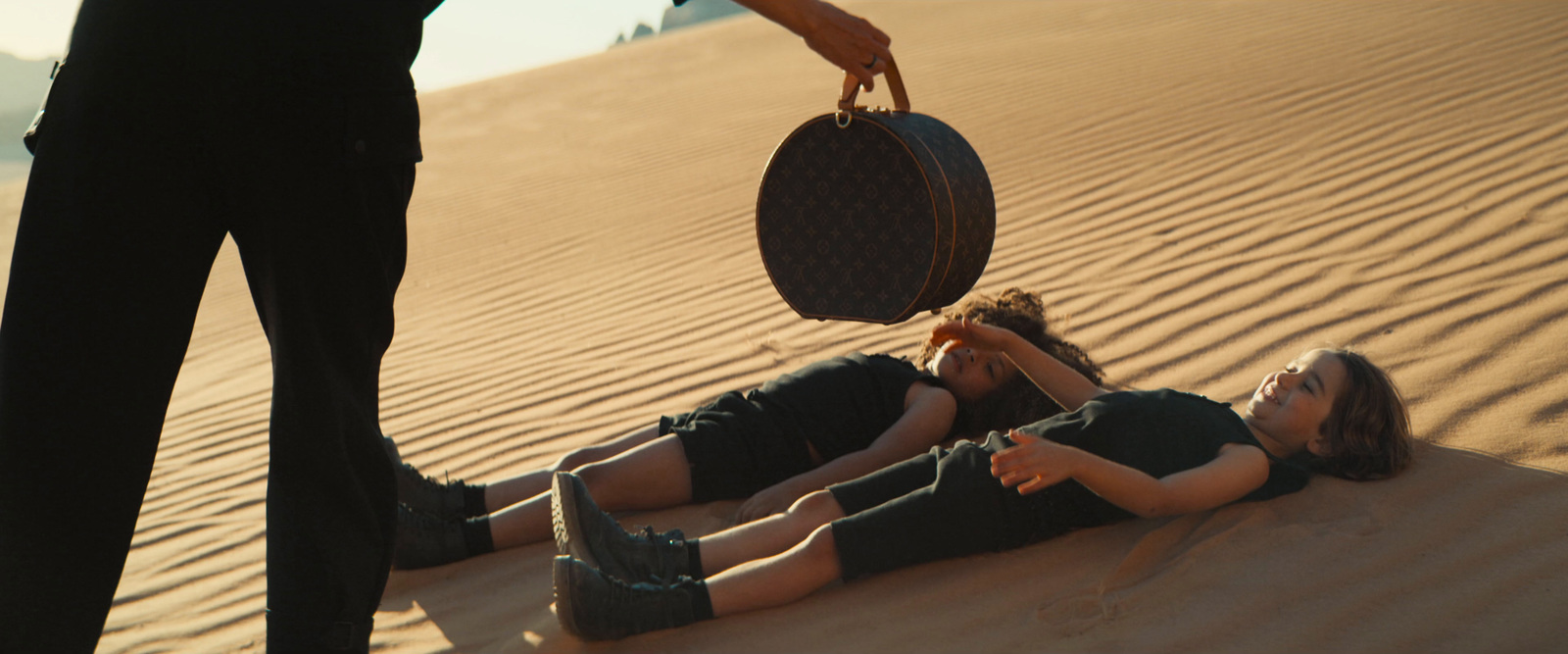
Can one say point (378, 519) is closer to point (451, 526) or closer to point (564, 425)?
point (451, 526)

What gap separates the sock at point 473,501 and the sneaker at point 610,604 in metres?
0.72

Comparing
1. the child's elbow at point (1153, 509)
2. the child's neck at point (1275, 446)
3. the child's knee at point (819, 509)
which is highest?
the child's elbow at point (1153, 509)

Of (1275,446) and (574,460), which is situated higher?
(1275,446)

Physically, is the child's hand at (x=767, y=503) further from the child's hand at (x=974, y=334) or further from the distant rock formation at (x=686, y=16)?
the distant rock formation at (x=686, y=16)

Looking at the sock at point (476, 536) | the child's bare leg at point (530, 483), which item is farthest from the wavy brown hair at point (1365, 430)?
the sock at point (476, 536)

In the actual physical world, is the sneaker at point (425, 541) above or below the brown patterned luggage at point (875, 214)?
below

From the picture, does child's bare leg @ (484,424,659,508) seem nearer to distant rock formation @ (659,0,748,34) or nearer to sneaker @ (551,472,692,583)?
sneaker @ (551,472,692,583)

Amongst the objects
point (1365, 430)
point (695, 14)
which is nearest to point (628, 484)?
point (1365, 430)

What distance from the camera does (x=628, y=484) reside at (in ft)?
8.90

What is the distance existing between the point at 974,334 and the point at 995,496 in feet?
1.78

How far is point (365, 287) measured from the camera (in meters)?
1.69

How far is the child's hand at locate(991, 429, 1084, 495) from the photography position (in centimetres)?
202

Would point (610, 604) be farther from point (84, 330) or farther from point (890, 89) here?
point (890, 89)

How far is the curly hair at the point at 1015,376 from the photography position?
114 inches
